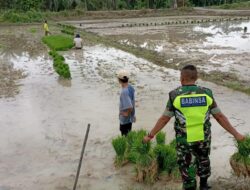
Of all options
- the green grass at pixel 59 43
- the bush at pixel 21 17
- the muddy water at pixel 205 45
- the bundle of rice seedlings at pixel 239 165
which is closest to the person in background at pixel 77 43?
the green grass at pixel 59 43

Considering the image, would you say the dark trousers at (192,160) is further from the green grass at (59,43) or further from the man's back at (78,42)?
the green grass at (59,43)

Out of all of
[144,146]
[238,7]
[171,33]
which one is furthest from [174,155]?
[238,7]

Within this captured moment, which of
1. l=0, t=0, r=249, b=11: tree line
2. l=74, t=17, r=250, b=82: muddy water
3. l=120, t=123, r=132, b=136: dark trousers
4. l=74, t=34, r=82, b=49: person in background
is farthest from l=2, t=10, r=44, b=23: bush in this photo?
l=120, t=123, r=132, b=136: dark trousers

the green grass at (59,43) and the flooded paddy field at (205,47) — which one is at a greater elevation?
the green grass at (59,43)

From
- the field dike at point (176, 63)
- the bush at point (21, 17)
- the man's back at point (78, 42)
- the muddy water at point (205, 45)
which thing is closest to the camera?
the field dike at point (176, 63)

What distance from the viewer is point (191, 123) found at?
3805 millimetres

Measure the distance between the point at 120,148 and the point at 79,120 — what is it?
8.97ft

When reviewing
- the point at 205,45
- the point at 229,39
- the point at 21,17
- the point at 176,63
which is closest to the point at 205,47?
the point at 205,45

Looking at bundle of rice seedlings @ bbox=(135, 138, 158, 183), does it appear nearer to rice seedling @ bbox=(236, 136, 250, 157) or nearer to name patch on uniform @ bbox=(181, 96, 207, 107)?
rice seedling @ bbox=(236, 136, 250, 157)

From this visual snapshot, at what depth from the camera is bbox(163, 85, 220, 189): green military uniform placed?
377 cm

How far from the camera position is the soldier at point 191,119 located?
3.77 metres

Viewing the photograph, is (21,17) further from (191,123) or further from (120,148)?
(191,123)

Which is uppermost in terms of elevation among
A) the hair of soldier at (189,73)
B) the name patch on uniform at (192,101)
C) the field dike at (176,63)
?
the hair of soldier at (189,73)

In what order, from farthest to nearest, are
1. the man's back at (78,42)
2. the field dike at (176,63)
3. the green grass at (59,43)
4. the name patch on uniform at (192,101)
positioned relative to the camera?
1. the green grass at (59,43)
2. the man's back at (78,42)
3. the field dike at (176,63)
4. the name patch on uniform at (192,101)
